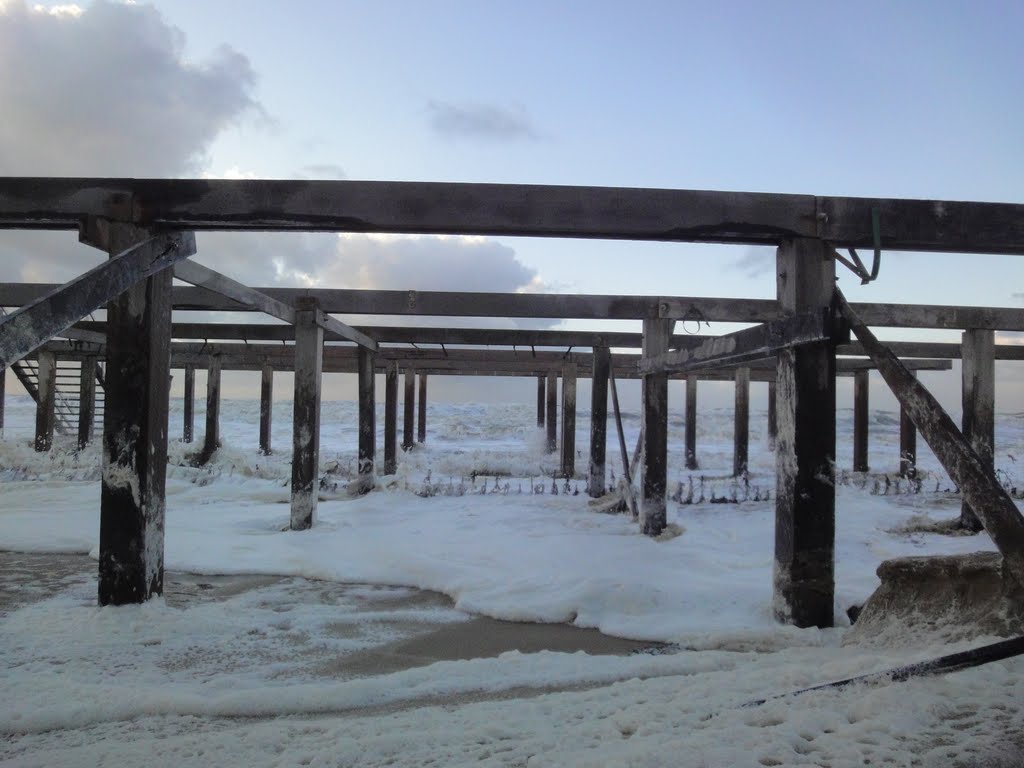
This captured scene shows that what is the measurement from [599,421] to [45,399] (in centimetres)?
1405

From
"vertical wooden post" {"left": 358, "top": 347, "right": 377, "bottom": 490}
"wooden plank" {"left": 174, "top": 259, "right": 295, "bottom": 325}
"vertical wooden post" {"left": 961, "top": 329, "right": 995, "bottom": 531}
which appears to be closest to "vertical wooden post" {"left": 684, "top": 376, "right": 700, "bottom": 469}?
"vertical wooden post" {"left": 961, "top": 329, "right": 995, "bottom": 531}

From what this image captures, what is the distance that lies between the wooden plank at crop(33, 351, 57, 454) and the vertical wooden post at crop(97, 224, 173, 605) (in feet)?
47.1

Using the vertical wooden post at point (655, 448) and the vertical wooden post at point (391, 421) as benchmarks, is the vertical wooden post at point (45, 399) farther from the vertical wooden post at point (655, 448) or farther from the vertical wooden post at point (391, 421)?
the vertical wooden post at point (655, 448)

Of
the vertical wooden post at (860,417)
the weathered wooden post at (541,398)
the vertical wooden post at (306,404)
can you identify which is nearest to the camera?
the vertical wooden post at (306,404)

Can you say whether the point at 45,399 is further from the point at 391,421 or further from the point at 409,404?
the point at 409,404

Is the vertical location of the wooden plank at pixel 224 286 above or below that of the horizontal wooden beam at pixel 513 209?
below

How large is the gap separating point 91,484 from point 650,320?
9.90m

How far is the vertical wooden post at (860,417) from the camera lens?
18.4 meters

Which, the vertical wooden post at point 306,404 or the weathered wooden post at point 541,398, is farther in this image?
the weathered wooden post at point 541,398

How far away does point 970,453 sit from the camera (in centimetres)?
304

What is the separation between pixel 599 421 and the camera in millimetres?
12281

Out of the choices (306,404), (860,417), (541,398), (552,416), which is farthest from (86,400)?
(860,417)

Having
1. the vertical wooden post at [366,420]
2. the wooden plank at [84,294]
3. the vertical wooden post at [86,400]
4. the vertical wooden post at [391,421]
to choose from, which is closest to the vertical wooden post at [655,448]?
the vertical wooden post at [366,420]

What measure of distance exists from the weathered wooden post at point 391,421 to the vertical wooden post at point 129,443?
10223 millimetres
